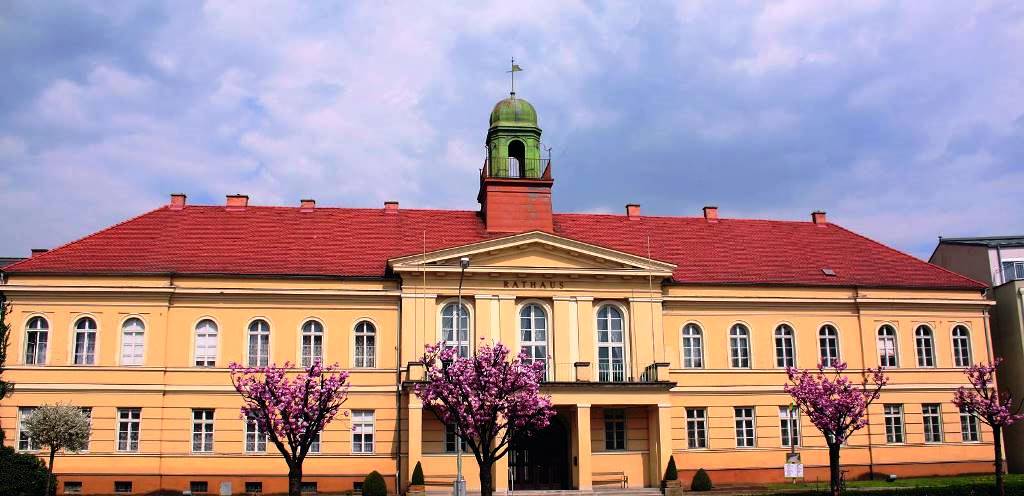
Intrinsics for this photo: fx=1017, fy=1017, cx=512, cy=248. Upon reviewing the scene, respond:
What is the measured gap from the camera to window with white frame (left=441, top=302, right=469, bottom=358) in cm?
3584

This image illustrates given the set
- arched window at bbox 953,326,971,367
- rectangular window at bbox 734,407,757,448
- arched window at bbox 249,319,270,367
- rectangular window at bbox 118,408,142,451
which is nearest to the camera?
rectangular window at bbox 118,408,142,451

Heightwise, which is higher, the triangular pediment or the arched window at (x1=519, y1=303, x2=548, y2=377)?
the triangular pediment

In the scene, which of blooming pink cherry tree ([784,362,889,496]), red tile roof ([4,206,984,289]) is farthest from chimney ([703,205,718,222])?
blooming pink cherry tree ([784,362,889,496])

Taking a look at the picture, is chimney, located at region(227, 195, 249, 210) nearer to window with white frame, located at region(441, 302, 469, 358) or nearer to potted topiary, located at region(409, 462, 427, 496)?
window with white frame, located at region(441, 302, 469, 358)

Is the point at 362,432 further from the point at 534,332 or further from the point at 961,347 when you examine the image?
the point at 961,347

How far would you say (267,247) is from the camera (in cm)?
3759

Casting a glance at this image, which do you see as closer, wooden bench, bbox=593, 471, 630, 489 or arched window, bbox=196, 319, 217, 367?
arched window, bbox=196, 319, 217, 367

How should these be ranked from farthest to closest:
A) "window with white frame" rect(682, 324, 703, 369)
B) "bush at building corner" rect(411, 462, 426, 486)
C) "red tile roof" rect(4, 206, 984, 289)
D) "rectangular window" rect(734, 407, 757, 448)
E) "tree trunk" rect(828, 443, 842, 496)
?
"window with white frame" rect(682, 324, 703, 369) < "rectangular window" rect(734, 407, 757, 448) < "red tile roof" rect(4, 206, 984, 289) < "bush at building corner" rect(411, 462, 426, 486) < "tree trunk" rect(828, 443, 842, 496)

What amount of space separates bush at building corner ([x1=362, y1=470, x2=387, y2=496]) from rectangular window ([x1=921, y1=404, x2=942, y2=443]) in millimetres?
20831

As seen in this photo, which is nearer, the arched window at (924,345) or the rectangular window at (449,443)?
the rectangular window at (449,443)

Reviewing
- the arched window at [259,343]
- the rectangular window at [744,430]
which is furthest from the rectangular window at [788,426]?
the arched window at [259,343]

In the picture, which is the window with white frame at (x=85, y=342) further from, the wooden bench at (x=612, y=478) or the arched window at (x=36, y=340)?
the wooden bench at (x=612, y=478)

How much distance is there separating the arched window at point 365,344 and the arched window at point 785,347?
15119 millimetres

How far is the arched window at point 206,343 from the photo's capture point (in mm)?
35250
